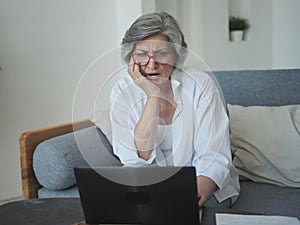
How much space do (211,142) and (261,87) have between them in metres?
0.69

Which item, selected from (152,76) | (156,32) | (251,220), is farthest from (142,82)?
(251,220)

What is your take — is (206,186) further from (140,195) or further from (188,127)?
(140,195)

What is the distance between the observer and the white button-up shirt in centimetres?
127

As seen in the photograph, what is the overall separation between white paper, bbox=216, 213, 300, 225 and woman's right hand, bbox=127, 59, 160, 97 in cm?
45

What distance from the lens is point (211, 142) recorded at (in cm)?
130

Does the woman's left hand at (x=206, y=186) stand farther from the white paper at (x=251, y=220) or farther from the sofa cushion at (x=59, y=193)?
the sofa cushion at (x=59, y=193)

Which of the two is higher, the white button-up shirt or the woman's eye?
the woman's eye

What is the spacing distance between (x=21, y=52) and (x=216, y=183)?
6.06 ft

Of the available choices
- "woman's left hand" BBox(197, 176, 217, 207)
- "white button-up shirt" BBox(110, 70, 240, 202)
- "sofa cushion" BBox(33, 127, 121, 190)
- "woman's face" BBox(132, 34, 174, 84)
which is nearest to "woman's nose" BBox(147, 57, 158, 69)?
"woman's face" BBox(132, 34, 174, 84)

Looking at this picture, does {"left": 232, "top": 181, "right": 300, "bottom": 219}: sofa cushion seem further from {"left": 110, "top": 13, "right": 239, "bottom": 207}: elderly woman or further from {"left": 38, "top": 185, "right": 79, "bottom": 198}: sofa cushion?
{"left": 38, "top": 185, "right": 79, "bottom": 198}: sofa cushion

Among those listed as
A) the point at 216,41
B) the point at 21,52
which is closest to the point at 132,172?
the point at 21,52

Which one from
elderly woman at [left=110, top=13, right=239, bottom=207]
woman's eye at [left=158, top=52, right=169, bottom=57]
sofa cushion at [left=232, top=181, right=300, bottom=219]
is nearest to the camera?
woman's eye at [left=158, top=52, right=169, bottom=57]

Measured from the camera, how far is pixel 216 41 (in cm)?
359

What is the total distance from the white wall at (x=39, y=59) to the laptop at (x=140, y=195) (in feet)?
6.16
